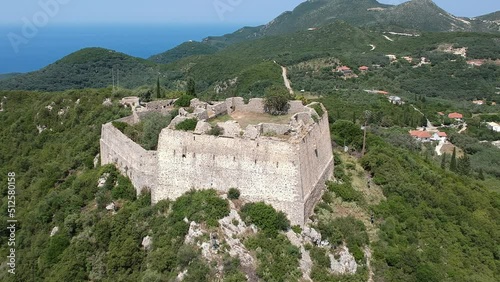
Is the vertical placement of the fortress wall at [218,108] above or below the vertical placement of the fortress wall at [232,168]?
above

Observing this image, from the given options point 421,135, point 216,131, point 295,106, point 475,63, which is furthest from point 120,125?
point 475,63

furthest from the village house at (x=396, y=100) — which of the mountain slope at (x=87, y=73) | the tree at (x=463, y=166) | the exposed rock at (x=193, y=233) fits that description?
the exposed rock at (x=193, y=233)

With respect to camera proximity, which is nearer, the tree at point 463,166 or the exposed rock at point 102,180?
the exposed rock at point 102,180

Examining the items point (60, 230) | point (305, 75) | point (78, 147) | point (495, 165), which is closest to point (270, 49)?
point (305, 75)

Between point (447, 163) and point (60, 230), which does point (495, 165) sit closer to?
point (447, 163)

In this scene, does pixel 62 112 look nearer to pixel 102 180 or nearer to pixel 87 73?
pixel 102 180

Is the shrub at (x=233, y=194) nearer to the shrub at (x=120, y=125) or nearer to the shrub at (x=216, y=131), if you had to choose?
the shrub at (x=216, y=131)

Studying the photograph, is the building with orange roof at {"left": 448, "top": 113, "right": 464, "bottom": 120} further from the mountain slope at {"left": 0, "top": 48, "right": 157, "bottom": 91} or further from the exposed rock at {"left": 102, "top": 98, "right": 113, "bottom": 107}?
the mountain slope at {"left": 0, "top": 48, "right": 157, "bottom": 91}

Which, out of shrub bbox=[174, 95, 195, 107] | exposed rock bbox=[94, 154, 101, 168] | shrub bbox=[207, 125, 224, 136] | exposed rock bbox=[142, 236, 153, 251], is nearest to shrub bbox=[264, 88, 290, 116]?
shrub bbox=[207, 125, 224, 136]
